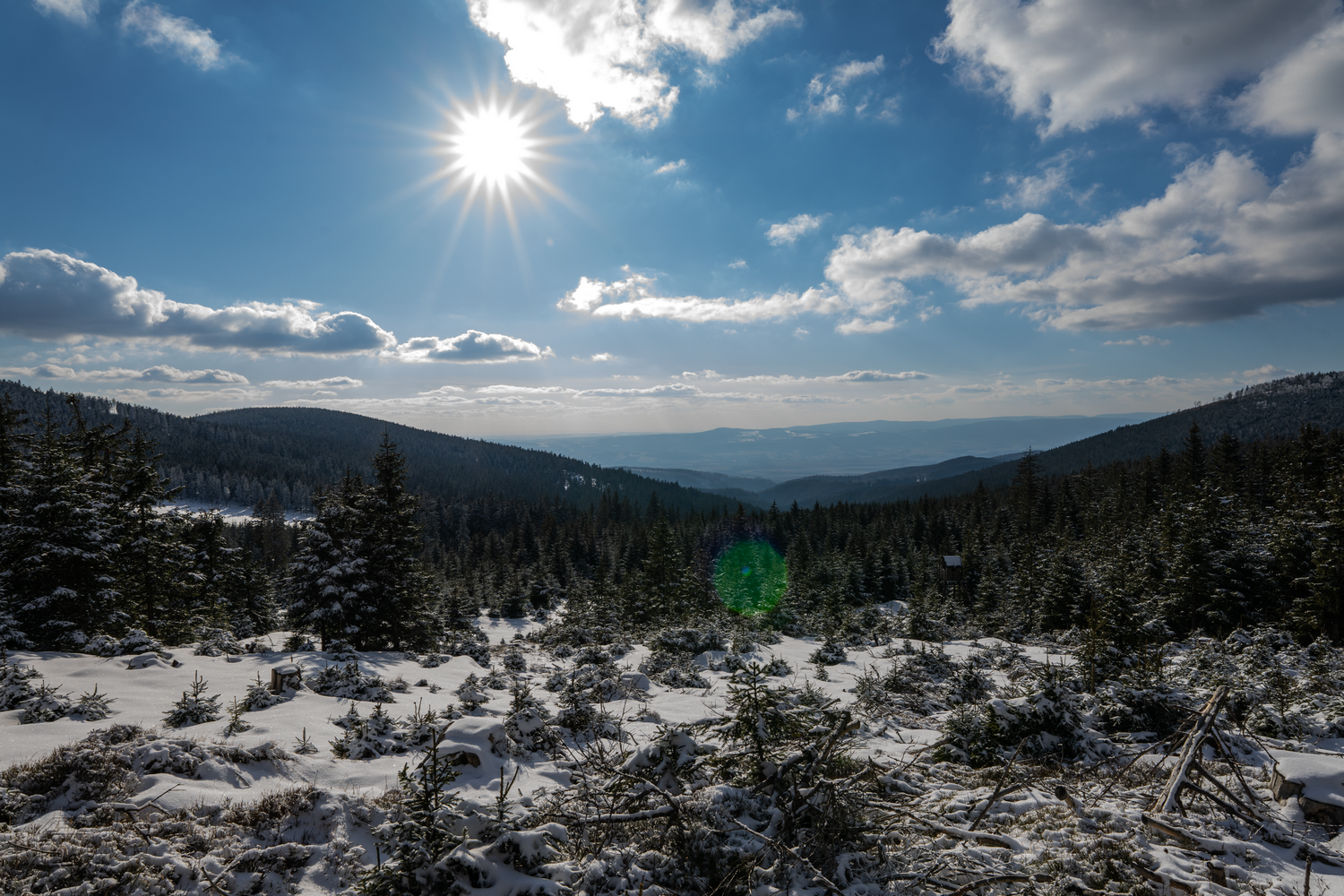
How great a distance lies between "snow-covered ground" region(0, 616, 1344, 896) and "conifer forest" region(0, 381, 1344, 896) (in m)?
0.04

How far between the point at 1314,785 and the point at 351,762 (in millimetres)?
10242

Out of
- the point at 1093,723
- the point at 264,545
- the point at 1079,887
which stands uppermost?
the point at 1079,887

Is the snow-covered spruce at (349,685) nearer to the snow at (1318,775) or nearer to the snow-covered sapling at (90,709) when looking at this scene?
the snow-covered sapling at (90,709)

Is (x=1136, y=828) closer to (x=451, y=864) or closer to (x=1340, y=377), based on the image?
(x=451, y=864)

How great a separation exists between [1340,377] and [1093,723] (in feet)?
959

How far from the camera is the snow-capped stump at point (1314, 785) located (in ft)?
14.6

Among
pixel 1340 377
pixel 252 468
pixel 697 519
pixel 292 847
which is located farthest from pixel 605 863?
pixel 1340 377

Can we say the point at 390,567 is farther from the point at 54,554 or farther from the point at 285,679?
the point at 285,679

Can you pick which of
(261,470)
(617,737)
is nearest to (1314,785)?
(617,737)

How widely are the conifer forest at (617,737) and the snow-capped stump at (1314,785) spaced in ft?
0.07

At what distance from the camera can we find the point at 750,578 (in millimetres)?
58219

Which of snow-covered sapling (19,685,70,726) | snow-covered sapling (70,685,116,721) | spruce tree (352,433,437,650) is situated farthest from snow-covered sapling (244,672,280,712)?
spruce tree (352,433,437,650)

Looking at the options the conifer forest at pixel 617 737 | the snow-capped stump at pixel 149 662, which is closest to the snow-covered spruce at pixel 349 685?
the conifer forest at pixel 617 737

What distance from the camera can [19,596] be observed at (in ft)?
52.7
